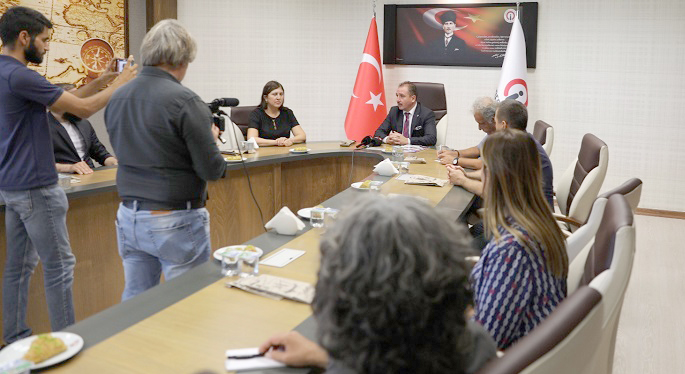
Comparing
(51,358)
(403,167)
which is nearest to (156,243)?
(51,358)

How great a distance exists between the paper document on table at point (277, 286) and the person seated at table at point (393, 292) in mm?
827

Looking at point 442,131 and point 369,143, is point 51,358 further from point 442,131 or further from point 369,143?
point 442,131

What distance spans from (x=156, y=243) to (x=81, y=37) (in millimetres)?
4014

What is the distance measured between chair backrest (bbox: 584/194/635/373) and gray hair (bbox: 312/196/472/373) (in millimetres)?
442

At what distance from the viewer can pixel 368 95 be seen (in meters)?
6.43

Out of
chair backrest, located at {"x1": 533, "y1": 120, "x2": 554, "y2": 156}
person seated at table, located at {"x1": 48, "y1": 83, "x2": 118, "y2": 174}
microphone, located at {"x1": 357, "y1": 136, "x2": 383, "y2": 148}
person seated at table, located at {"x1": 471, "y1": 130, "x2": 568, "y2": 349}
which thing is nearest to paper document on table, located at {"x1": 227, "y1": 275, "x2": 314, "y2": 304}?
person seated at table, located at {"x1": 471, "y1": 130, "x2": 568, "y2": 349}

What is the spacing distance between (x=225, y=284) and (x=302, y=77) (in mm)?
5302

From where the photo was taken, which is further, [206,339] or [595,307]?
[206,339]

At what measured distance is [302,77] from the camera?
272 inches

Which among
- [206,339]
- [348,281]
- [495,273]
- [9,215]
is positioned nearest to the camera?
[348,281]

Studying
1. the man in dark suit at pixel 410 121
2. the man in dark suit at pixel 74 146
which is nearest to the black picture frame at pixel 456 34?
the man in dark suit at pixel 410 121

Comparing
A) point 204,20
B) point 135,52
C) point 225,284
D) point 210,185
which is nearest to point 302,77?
point 204,20

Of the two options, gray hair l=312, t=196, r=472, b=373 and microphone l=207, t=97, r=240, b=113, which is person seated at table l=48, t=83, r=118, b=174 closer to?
microphone l=207, t=97, r=240, b=113

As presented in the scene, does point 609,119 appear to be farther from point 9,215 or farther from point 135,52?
point 9,215
